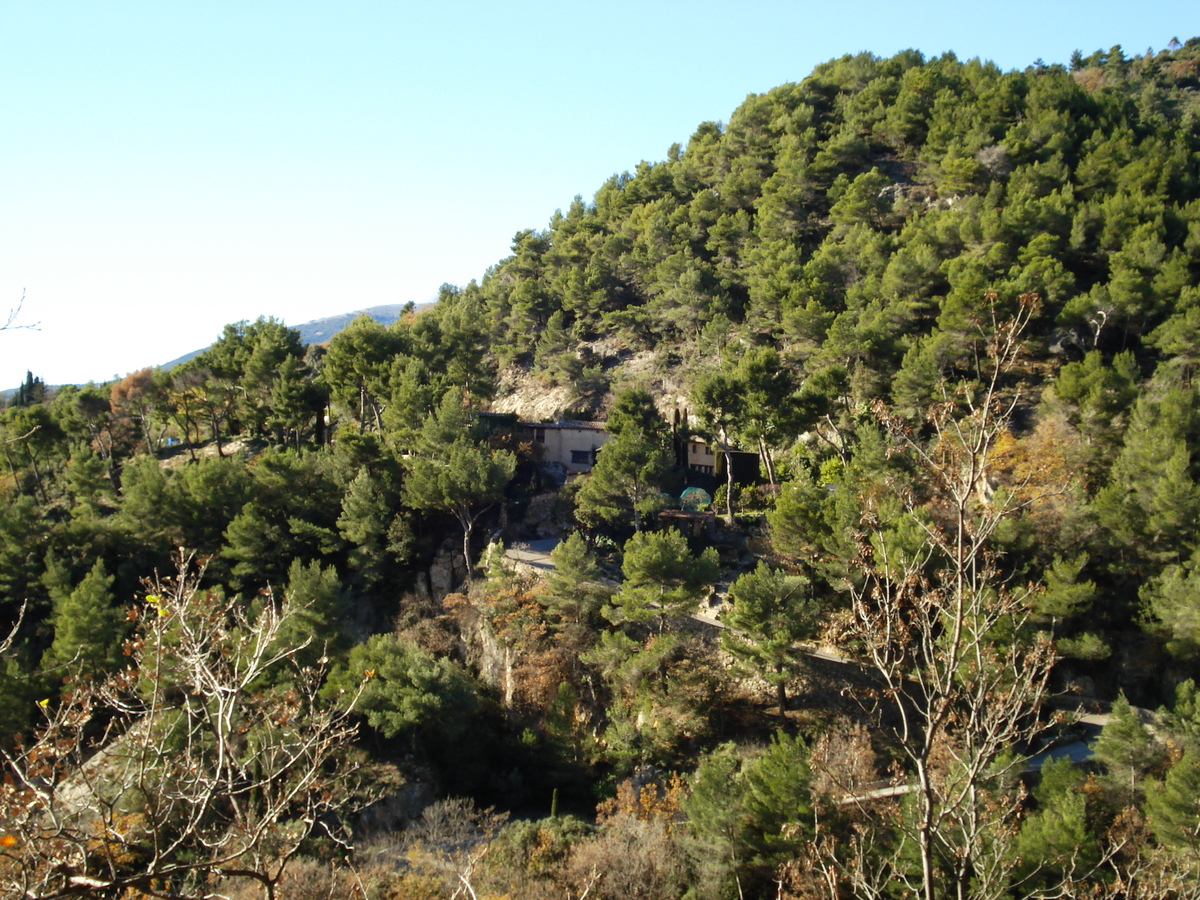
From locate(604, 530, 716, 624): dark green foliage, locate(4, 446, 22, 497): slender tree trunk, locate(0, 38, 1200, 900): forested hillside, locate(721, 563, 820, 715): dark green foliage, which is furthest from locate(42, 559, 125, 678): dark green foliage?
locate(721, 563, 820, 715): dark green foliage

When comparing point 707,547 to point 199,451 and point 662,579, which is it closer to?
point 662,579

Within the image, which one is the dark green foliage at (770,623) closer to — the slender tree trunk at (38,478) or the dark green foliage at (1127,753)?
the dark green foliage at (1127,753)

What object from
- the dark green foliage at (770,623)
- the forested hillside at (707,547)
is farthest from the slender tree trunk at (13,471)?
the dark green foliage at (770,623)

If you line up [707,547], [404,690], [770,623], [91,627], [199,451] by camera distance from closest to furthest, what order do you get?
[770,623] < [404,690] < [91,627] < [707,547] < [199,451]

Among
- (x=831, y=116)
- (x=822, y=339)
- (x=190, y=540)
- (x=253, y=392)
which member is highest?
(x=831, y=116)

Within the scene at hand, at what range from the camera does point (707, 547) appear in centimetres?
2216

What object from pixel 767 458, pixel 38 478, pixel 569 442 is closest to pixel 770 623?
pixel 767 458

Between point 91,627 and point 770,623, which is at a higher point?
point 91,627

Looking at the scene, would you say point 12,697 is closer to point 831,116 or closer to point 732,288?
point 732,288

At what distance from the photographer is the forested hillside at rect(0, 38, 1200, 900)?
13906mm

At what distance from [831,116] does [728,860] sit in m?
43.6

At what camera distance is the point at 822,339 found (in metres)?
28.7

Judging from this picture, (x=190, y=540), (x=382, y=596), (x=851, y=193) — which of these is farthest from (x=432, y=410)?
(x=851, y=193)

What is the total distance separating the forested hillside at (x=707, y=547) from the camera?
1391 centimetres
